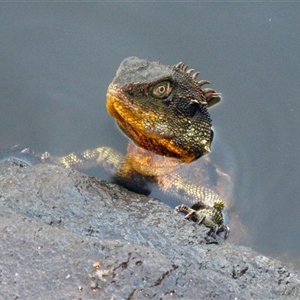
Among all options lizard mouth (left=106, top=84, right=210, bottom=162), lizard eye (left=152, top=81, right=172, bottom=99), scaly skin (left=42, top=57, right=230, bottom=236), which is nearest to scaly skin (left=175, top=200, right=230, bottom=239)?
scaly skin (left=42, top=57, right=230, bottom=236)

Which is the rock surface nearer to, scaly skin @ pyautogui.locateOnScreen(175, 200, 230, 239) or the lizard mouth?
scaly skin @ pyautogui.locateOnScreen(175, 200, 230, 239)

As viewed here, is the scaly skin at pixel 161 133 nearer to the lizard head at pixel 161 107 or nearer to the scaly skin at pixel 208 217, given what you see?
the lizard head at pixel 161 107

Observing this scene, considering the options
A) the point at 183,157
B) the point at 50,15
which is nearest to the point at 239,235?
the point at 183,157

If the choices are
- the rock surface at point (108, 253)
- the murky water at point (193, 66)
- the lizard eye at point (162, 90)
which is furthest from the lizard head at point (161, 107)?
the rock surface at point (108, 253)

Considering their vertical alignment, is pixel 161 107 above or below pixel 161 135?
above

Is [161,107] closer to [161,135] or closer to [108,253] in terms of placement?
[161,135]

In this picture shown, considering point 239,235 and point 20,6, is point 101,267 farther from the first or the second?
point 20,6

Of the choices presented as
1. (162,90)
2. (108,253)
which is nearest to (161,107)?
(162,90)
